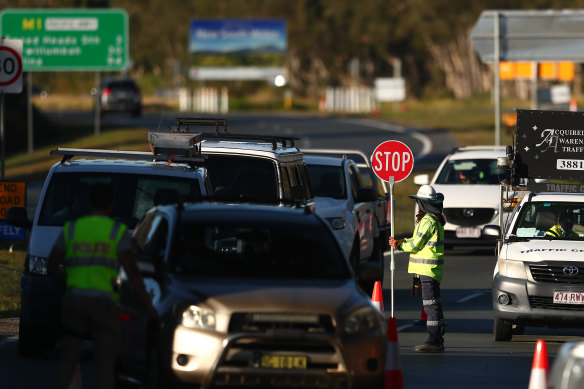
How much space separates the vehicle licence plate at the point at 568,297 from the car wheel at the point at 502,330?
61 cm

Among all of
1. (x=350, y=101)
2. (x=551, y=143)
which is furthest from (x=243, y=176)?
(x=350, y=101)

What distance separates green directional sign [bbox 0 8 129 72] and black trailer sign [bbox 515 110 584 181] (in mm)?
31655

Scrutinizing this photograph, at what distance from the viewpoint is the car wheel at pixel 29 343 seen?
13.6m

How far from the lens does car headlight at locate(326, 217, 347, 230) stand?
19.0 metres

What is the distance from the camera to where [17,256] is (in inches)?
968

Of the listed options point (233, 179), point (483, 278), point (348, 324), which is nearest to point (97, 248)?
point (348, 324)

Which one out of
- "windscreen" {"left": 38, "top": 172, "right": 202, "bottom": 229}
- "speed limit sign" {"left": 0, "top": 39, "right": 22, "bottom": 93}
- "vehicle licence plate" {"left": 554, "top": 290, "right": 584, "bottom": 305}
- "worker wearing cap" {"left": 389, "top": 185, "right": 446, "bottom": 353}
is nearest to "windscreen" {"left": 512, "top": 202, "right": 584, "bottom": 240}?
"vehicle licence plate" {"left": 554, "top": 290, "right": 584, "bottom": 305}

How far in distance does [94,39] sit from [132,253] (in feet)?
133

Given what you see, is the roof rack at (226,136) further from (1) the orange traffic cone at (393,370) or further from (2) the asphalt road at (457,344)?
(1) the orange traffic cone at (393,370)

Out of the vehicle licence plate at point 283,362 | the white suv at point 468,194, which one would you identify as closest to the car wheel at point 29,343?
the vehicle licence plate at point 283,362

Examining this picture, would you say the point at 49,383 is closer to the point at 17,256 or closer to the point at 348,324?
the point at 348,324

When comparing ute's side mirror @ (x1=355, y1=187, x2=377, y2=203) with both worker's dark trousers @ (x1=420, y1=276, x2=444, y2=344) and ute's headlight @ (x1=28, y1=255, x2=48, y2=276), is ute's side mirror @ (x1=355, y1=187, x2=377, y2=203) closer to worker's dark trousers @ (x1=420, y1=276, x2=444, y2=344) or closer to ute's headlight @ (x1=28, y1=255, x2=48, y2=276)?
worker's dark trousers @ (x1=420, y1=276, x2=444, y2=344)

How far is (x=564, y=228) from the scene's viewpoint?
1720 centimetres

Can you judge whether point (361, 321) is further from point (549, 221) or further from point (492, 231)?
point (549, 221)
